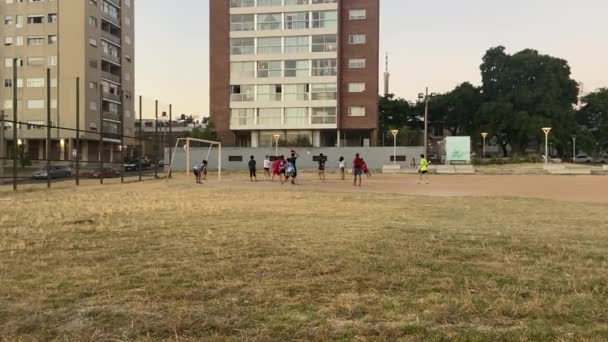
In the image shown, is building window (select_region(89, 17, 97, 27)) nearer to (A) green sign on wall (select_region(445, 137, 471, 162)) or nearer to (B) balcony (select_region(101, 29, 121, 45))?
(B) balcony (select_region(101, 29, 121, 45))

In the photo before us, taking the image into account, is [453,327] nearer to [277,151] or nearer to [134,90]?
[277,151]

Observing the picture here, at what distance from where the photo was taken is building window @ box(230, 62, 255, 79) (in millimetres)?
65625

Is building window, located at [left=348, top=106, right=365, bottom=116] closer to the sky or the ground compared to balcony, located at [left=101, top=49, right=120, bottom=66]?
closer to the ground

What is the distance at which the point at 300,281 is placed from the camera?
5562 millimetres

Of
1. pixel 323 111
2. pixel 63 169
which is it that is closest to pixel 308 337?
pixel 63 169

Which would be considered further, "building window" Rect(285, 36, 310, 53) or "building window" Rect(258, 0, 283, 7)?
"building window" Rect(258, 0, 283, 7)

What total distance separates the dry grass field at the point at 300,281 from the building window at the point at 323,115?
53872 millimetres

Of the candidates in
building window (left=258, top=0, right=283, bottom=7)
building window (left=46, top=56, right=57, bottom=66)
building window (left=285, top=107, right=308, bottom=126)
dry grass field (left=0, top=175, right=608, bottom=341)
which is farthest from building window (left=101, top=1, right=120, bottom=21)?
dry grass field (left=0, top=175, right=608, bottom=341)

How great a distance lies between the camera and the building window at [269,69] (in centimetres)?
6519

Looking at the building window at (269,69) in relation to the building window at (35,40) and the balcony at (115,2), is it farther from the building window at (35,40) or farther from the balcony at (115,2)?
the building window at (35,40)

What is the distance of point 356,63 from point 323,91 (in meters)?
4.86

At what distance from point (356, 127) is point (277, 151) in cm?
996

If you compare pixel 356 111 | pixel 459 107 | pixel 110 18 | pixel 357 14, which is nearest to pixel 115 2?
pixel 110 18

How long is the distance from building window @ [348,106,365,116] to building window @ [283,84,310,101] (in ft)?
17.1
